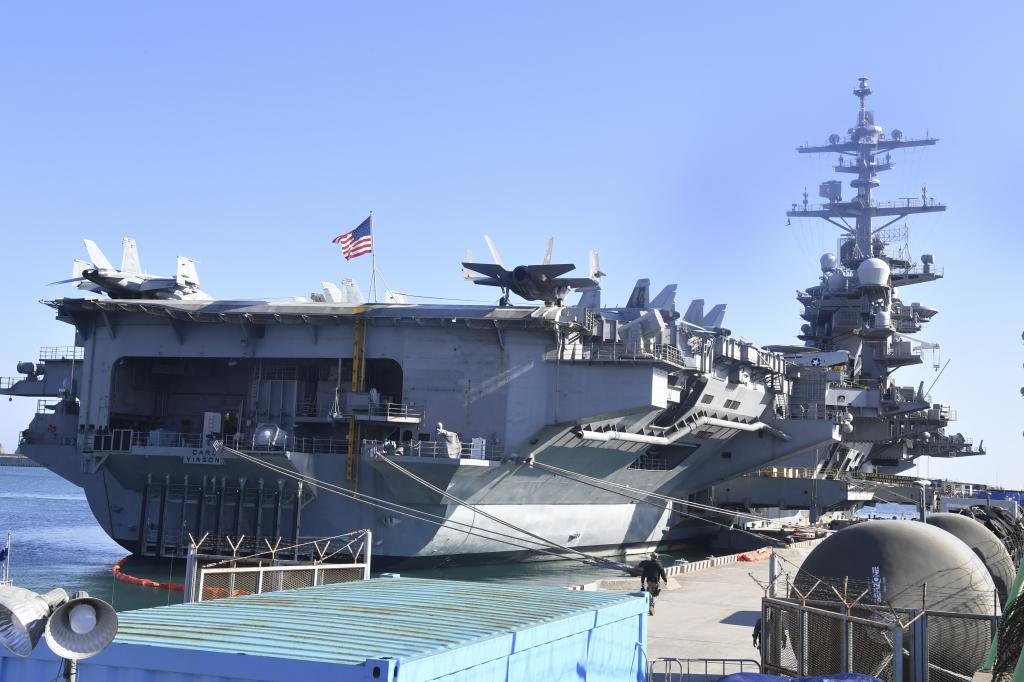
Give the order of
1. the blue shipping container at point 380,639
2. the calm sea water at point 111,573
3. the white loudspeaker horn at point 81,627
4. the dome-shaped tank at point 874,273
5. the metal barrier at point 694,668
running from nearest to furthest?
1. the white loudspeaker horn at point 81,627
2. the blue shipping container at point 380,639
3. the metal barrier at point 694,668
4. the calm sea water at point 111,573
5. the dome-shaped tank at point 874,273

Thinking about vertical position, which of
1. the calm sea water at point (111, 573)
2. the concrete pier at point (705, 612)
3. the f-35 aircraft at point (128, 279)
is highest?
the f-35 aircraft at point (128, 279)

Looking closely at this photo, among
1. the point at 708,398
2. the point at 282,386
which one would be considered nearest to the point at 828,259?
the point at 708,398

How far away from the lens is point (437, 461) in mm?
24734

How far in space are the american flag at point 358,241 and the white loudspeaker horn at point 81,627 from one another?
77.6ft

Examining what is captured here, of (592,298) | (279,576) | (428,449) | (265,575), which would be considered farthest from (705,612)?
(592,298)

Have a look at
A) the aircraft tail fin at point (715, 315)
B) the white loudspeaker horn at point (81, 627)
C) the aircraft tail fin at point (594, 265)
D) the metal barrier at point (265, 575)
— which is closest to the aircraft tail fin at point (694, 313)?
the aircraft tail fin at point (715, 315)

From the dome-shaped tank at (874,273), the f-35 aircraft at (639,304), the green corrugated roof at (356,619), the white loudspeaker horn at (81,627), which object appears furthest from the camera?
the dome-shaped tank at (874,273)

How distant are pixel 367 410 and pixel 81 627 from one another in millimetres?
21712

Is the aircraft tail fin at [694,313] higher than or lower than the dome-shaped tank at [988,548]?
higher

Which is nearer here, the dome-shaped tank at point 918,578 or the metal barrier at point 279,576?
the dome-shaped tank at point 918,578

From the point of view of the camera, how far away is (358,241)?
28078mm

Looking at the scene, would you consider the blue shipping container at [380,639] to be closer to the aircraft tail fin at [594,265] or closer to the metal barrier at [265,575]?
the metal barrier at [265,575]

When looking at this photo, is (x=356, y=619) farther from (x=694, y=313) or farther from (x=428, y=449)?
(x=694, y=313)

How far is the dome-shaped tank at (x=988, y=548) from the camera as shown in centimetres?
1645
